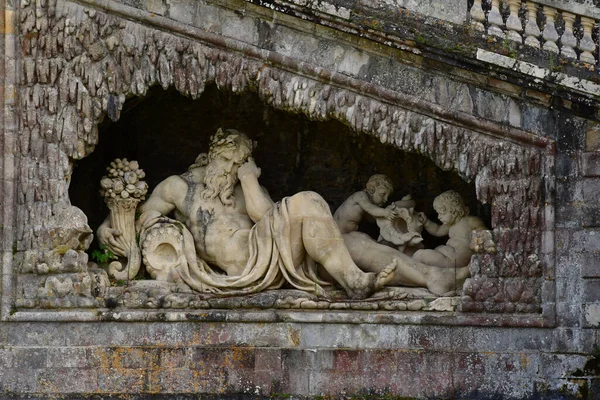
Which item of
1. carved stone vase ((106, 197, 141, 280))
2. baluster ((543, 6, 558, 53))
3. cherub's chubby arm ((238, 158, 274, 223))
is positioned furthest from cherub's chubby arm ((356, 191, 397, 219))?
baluster ((543, 6, 558, 53))

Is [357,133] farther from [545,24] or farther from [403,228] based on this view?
[545,24]

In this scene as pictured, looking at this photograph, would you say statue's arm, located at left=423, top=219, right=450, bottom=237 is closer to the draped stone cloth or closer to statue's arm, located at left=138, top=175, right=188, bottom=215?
the draped stone cloth

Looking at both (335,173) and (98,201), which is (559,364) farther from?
(98,201)

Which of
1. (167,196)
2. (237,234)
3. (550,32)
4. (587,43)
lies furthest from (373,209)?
(587,43)

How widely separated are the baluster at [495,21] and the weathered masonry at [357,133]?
0.9 inches

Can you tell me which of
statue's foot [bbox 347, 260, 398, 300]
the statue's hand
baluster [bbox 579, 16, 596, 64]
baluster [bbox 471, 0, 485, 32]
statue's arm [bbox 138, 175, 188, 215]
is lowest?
statue's foot [bbox 347, 260, 398, 300]

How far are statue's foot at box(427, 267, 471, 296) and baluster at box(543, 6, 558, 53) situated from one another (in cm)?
254

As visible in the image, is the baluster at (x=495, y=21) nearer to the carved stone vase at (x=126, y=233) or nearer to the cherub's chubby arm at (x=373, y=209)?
the cherub's chubby arm at (x=373, y=209)

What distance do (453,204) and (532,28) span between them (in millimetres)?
2148

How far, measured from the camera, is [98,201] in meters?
22.5

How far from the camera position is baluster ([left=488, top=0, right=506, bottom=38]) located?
2067cm

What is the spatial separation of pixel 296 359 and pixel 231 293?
1.08 meters

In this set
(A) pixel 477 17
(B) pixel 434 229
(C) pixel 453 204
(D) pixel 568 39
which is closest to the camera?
(D) pixel 568 39

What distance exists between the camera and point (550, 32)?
20.7 metres
